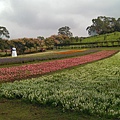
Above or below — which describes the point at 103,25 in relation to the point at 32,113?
above

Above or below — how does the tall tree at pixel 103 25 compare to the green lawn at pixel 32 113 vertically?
above

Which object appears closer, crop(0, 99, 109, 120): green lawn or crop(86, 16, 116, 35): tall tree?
crop(0, 99, 109, 120): green lawn

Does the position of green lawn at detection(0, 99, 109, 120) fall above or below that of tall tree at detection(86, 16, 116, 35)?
below

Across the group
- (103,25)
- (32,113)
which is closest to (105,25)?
(103,25)

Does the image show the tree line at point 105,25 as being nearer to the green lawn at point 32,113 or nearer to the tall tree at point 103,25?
the tall tree at point 103,25

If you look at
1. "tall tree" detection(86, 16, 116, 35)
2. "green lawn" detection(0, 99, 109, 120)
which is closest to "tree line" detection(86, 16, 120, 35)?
"tall tree" detection(86, 16, 116, 35)

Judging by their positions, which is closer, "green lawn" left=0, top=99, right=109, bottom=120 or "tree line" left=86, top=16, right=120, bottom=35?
"green lawn" left=0, top=99, right=109, bottom=120

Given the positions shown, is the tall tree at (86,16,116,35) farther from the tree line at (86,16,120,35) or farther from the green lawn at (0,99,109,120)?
the green lawn at (0,99,109,120)

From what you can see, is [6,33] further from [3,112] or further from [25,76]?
[3,112]

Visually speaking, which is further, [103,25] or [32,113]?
[103,25]

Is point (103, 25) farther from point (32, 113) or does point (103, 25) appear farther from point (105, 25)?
point (32, 113)

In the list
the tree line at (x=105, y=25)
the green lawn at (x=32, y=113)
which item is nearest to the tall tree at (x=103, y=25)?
the tree line at (x=105, y=25)

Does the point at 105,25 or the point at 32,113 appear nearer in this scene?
the point at 32,113

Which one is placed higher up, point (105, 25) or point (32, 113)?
point (105, 25)
